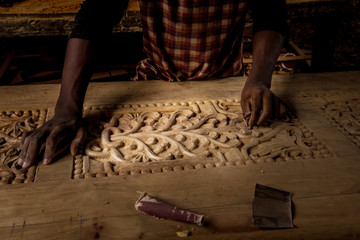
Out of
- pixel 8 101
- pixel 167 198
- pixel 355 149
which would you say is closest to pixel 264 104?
pixel 355 149

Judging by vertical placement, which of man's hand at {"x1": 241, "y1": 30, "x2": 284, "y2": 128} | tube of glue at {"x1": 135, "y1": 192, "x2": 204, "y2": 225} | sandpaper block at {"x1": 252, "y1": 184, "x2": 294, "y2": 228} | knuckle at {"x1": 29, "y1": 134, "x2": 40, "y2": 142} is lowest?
sandpaper block at {"x1": 252, "y1": 184, "x2": 294, "y2": 228}

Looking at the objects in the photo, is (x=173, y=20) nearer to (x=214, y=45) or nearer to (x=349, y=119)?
(x=214, y=45)

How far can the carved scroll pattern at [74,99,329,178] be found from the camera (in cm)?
107

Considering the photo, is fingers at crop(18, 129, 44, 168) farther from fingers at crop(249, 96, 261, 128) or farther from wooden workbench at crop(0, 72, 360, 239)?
fingers at crop(249, 96, 261, 128)

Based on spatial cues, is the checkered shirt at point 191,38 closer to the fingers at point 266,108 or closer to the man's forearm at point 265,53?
the man's forearm at point 265,53

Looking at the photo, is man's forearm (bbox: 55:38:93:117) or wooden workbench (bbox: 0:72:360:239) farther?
man's forearm (bbox: 55:38:93:117)

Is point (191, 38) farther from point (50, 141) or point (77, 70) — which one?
point (50, 141)

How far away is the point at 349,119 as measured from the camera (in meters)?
1.34

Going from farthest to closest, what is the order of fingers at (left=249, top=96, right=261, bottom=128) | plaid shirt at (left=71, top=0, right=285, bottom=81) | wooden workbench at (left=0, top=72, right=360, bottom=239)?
plaid shirt at (left=71, top=0, right=285, bottom=81), fingers at (left=249, top=96, right=261, bottom=128), wooden workbench at (left=0, top=72, right=360, bottom=239)

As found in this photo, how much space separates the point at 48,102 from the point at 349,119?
4.32 feet

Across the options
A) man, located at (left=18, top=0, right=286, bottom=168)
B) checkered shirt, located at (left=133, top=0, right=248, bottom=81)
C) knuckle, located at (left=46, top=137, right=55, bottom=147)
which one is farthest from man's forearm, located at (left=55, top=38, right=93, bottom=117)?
checkered shirt, located at (left=133, top=0, right=248, bottom=81)

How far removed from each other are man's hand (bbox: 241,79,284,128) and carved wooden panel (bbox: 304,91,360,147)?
0.22 m

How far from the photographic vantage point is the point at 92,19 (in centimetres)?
133

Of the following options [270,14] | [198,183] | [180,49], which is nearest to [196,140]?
[198,183]
